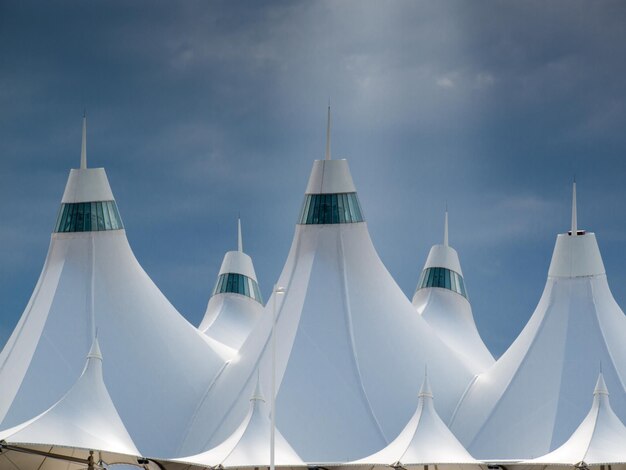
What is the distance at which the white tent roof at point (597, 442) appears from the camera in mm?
49094

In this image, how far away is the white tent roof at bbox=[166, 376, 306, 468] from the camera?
166ft

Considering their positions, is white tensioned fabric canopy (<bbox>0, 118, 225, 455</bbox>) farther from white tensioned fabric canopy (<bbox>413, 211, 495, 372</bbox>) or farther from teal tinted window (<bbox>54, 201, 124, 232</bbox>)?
white tensioned fabric canopy (<bbox>413, 211, 495, 372</bbox>)

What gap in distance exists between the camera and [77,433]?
2021 inches

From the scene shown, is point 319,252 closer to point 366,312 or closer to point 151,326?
point 366,312

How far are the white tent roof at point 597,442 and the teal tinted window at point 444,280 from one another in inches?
948

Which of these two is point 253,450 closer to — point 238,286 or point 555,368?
point 555,368

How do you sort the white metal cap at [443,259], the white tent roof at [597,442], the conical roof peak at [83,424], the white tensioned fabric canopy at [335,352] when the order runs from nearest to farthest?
the white tent roof at [597,442]
the conical roof peak at [83,424]
the white tensioned fabric canopy at [335,352]
the white metal cap at [443,259]

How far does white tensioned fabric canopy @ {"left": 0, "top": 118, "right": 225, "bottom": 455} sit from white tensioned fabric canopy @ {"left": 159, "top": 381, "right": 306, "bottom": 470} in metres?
8.16

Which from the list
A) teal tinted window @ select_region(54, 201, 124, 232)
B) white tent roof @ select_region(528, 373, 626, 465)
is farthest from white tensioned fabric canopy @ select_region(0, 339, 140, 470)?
white tent roof @ select_region(528, 373, 626, 465)

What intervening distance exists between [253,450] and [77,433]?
529 centimetres

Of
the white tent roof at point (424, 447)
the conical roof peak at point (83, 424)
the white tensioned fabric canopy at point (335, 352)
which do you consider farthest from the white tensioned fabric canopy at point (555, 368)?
the conical roof peak at point (83, 424)

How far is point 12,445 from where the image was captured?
2040 inches

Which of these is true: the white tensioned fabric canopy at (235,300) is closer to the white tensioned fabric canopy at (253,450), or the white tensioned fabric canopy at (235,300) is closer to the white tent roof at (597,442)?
the white tensioned fabric canopy at (253,450)

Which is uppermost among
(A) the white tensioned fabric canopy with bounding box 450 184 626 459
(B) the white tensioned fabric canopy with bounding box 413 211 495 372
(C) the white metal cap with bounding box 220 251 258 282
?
(C) the white metal cap with bounding box 220 251 258 282
